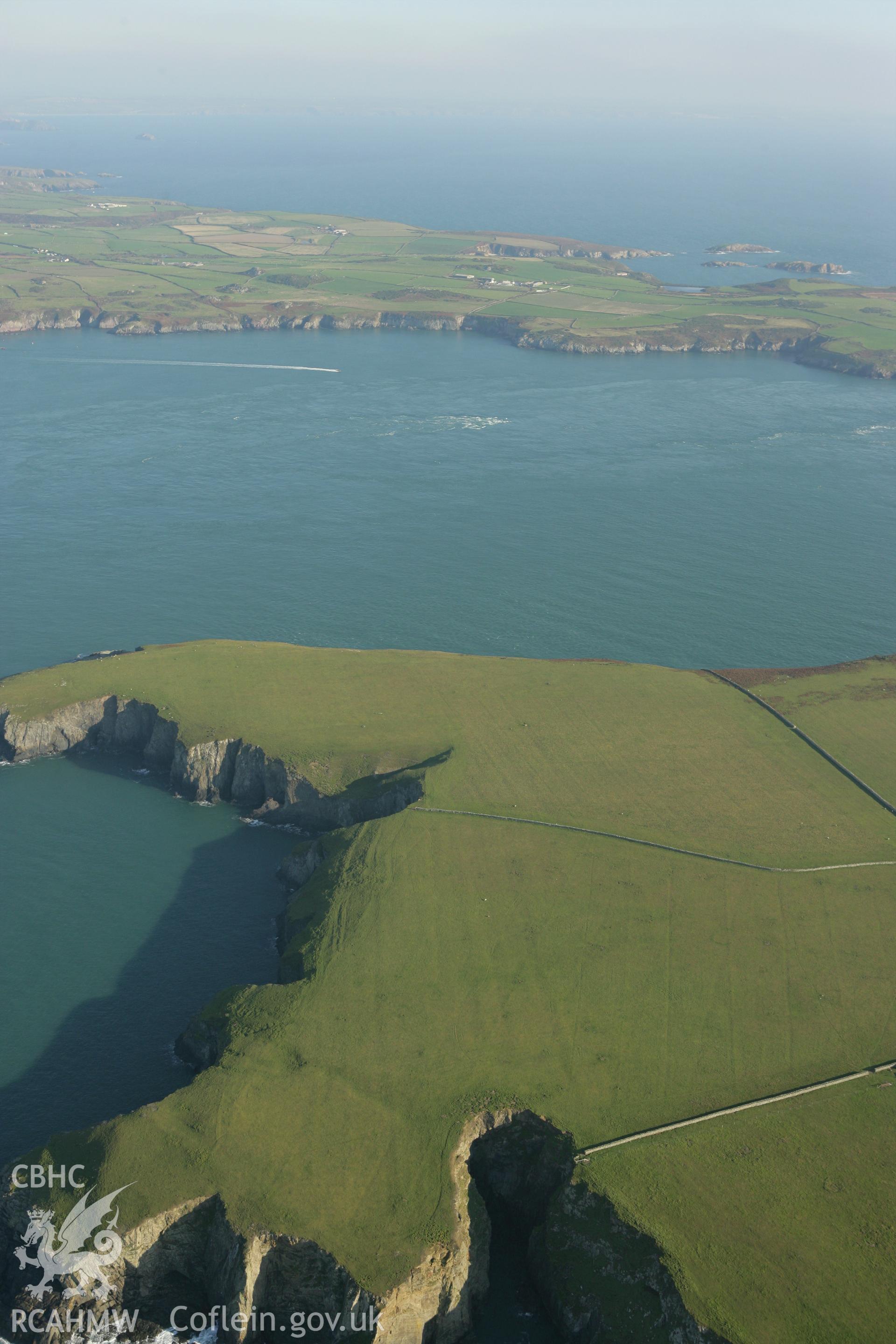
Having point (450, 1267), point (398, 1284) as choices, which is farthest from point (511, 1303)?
point (398, 1284)

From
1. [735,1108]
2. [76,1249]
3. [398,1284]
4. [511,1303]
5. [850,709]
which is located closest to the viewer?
[398,1284]

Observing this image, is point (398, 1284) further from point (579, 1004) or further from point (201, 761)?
point (201, 761)

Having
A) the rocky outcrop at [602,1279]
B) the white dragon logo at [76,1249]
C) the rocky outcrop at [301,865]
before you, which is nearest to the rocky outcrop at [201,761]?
the rocky outcrop at [301,865]

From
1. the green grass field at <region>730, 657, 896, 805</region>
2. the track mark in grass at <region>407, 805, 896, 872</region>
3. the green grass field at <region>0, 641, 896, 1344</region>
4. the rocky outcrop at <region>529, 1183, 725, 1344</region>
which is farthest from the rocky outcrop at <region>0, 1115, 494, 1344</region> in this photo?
the green grass field at <region>730, 657, 896, 805</region>

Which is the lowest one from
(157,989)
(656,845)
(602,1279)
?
(157,989)

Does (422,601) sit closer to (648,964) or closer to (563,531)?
(563,531)

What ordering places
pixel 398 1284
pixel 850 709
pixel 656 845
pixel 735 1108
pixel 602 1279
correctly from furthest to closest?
pixel 850 709 → pixel 656 845 → pixel 735 1108 → pixel 602 1279 → pixel 398 1284
